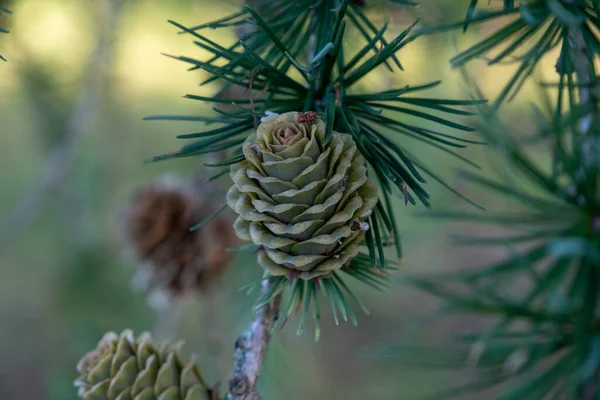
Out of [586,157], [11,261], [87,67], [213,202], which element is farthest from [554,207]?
[11,261]

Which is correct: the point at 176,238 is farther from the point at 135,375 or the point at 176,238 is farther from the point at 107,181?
the point at 107,181

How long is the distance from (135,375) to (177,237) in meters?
0.40

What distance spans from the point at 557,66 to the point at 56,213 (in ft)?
5.00

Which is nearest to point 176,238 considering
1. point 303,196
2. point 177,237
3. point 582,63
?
point 177,237

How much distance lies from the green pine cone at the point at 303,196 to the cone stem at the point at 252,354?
48 mm

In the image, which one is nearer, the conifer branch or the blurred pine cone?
the conifer branch

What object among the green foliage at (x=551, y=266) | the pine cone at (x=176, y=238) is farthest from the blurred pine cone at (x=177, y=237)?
the green foliage at (x=551, y=266)

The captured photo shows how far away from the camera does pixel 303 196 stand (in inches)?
14.1

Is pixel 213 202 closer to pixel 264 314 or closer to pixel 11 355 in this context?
pixel 264 314

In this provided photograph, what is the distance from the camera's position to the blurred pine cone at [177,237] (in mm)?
792

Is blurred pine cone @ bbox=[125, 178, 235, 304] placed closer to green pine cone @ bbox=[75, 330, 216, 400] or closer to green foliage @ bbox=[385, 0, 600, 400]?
green pine cone @ bbox=[75, 330, 216, 400]

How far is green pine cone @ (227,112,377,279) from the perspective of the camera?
354 millimetres

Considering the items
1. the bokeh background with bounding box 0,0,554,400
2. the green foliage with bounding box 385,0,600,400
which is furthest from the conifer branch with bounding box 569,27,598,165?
the bokeh background with bounding box 0,0,554,400

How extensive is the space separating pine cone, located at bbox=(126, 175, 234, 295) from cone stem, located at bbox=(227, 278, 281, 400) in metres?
0.39
